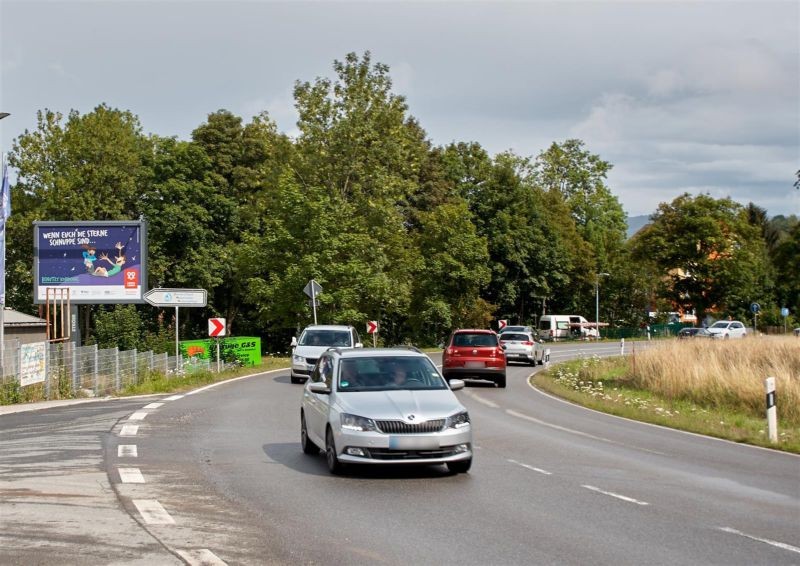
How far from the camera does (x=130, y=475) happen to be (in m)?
11.2

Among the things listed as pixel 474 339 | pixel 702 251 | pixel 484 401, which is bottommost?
pixel 484 401

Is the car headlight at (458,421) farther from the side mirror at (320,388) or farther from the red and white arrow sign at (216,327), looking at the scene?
the red and white arrow sign at (216,327)

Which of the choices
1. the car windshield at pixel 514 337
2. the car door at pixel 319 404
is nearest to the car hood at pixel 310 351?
the car windshield at pixel 514 337

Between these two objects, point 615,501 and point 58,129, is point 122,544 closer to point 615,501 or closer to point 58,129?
point 615,501

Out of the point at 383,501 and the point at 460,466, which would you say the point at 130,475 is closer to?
the point at 383,501

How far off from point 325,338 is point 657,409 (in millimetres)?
11628

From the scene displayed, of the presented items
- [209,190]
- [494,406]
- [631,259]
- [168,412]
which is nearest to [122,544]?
[168,412]

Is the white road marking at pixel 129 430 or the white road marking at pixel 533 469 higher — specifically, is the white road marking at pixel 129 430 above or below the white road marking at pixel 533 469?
above

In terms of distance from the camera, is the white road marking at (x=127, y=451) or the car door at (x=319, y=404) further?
the white road marking at (x=127, y=451)

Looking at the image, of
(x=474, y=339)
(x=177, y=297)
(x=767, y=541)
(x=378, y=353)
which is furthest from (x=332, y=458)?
(x=177, y=297)

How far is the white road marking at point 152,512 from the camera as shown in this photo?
8.38 m

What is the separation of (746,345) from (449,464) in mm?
24013

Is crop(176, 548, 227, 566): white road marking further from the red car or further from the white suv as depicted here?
the red car

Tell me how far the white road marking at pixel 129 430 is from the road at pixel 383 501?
0.04 m
